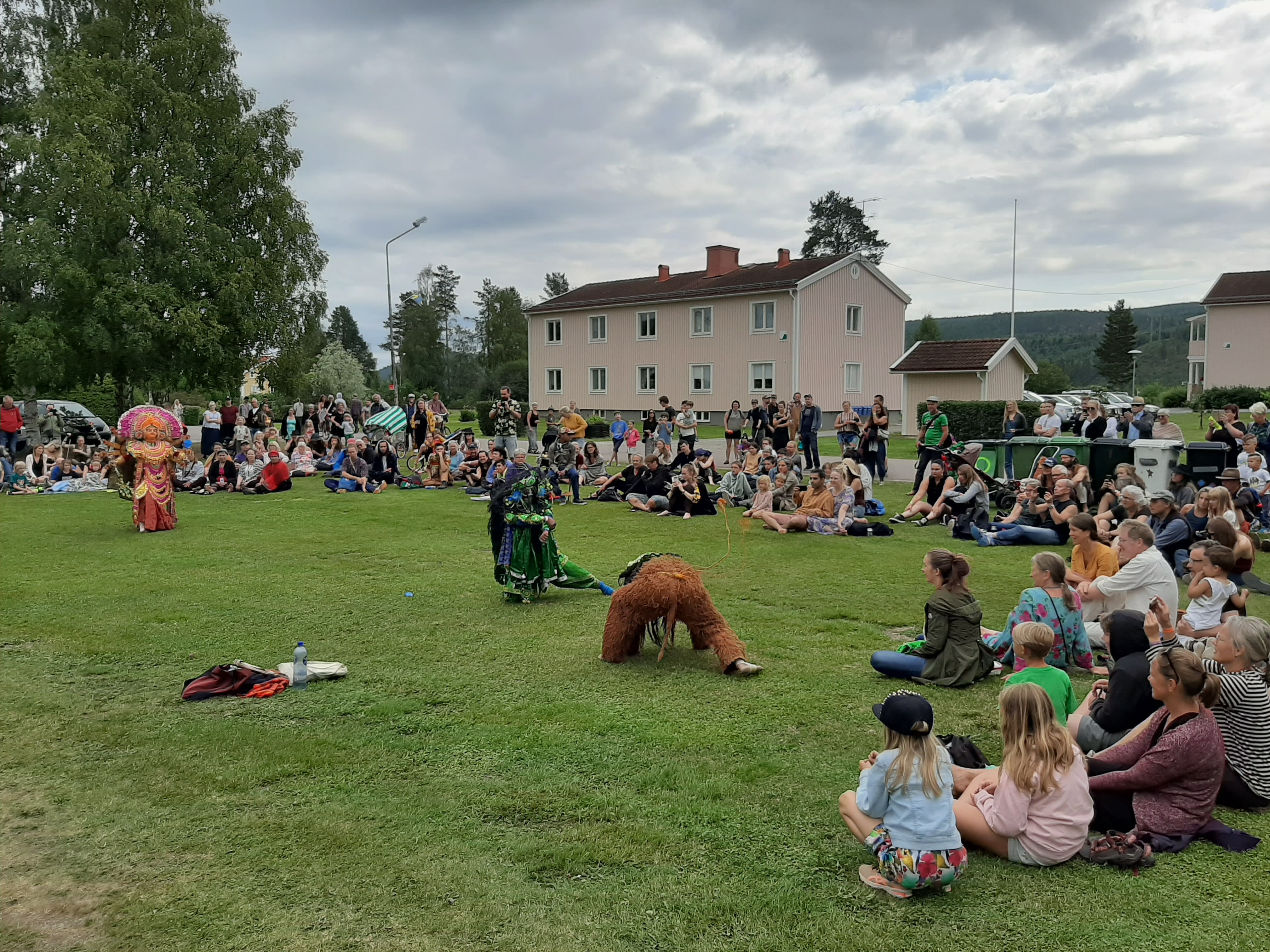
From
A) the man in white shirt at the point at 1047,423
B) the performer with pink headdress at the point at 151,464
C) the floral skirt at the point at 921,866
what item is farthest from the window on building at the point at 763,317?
the floral skirt at the point at 921,866

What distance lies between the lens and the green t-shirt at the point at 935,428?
683 inches

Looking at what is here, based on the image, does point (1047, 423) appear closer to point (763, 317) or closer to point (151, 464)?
point (151, 464)

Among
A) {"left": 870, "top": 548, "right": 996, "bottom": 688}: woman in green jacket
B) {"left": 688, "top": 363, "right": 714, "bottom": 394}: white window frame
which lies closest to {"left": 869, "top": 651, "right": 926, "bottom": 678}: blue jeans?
{"left": 870, "top": 548, "right": 996, "bottom": 688}: woman in green jacket

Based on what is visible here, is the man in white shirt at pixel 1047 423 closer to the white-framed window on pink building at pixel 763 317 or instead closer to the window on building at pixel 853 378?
the white-framed window on pink building at pixel 763 317

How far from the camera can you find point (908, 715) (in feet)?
13.5

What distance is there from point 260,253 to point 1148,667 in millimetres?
32546

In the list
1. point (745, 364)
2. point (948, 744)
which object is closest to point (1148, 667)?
point (948, 744)

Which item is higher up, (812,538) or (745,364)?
(745,364)

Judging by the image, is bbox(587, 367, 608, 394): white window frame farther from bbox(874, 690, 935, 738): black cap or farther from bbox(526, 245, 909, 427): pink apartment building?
bbox(874, 690, 935, 738): black cap

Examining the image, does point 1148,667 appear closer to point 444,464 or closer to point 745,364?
point 444,464

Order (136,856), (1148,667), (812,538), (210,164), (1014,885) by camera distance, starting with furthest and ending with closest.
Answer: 1. (210,164)
2. (812,538)
3. (1148,667)
4. (136,856)
5. (1014,885)

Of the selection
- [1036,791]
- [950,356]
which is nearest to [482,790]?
[1036,791]

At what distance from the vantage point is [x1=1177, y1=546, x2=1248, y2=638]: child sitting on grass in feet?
22.8

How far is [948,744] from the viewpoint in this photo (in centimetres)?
527
